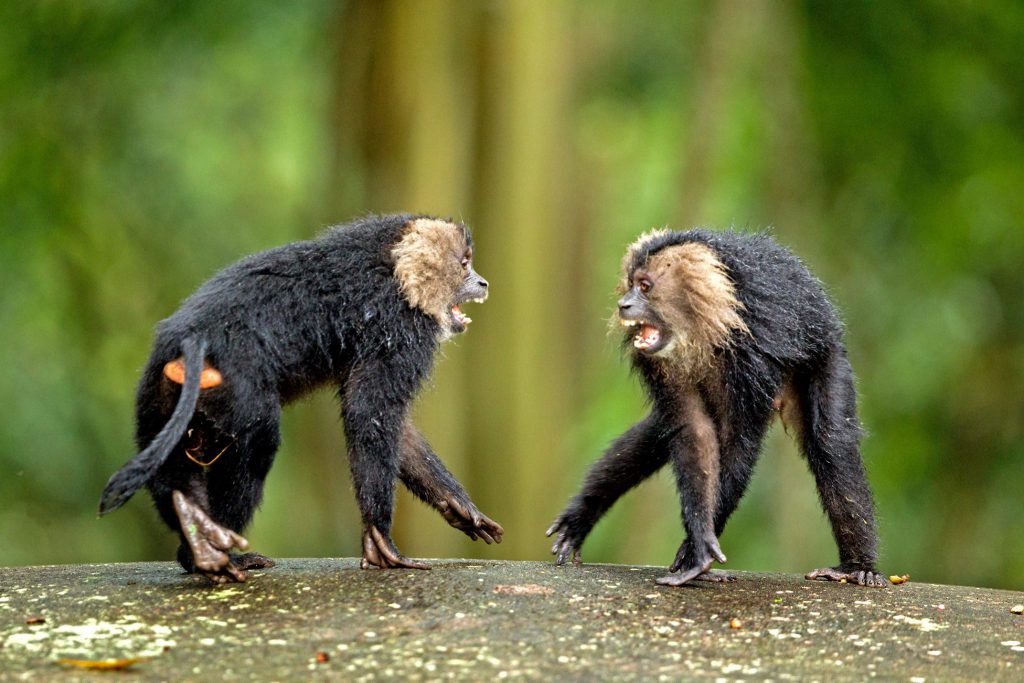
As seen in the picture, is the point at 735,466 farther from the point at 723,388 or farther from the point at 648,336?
the point at 648,336

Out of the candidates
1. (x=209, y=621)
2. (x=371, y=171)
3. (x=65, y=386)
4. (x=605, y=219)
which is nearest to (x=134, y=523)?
(x=65, y=386)

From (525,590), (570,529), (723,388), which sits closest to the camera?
(525,590)

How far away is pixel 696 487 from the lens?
652 centimetres

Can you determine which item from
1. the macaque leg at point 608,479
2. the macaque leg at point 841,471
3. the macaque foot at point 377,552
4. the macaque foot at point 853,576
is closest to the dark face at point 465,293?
the macaque leg at point 608,479

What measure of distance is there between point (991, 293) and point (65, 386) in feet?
30.7

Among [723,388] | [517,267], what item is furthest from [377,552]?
[517,267]

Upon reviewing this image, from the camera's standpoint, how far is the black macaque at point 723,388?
263 inches

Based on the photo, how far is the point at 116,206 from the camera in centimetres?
1362

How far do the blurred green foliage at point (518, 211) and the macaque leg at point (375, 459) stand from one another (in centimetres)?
481

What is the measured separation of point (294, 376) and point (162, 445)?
0.88m

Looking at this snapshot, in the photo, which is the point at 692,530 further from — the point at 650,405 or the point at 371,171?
the point at 371,171

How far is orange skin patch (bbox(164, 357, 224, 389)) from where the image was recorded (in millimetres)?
6141

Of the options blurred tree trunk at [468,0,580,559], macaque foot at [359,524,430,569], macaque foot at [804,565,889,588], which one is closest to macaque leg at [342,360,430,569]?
macaque foot at [359,524,430,569]

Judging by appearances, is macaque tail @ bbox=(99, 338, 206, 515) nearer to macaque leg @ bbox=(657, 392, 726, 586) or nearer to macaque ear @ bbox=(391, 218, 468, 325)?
macaque ear @ bbox=(391, 218, 468, 325)
